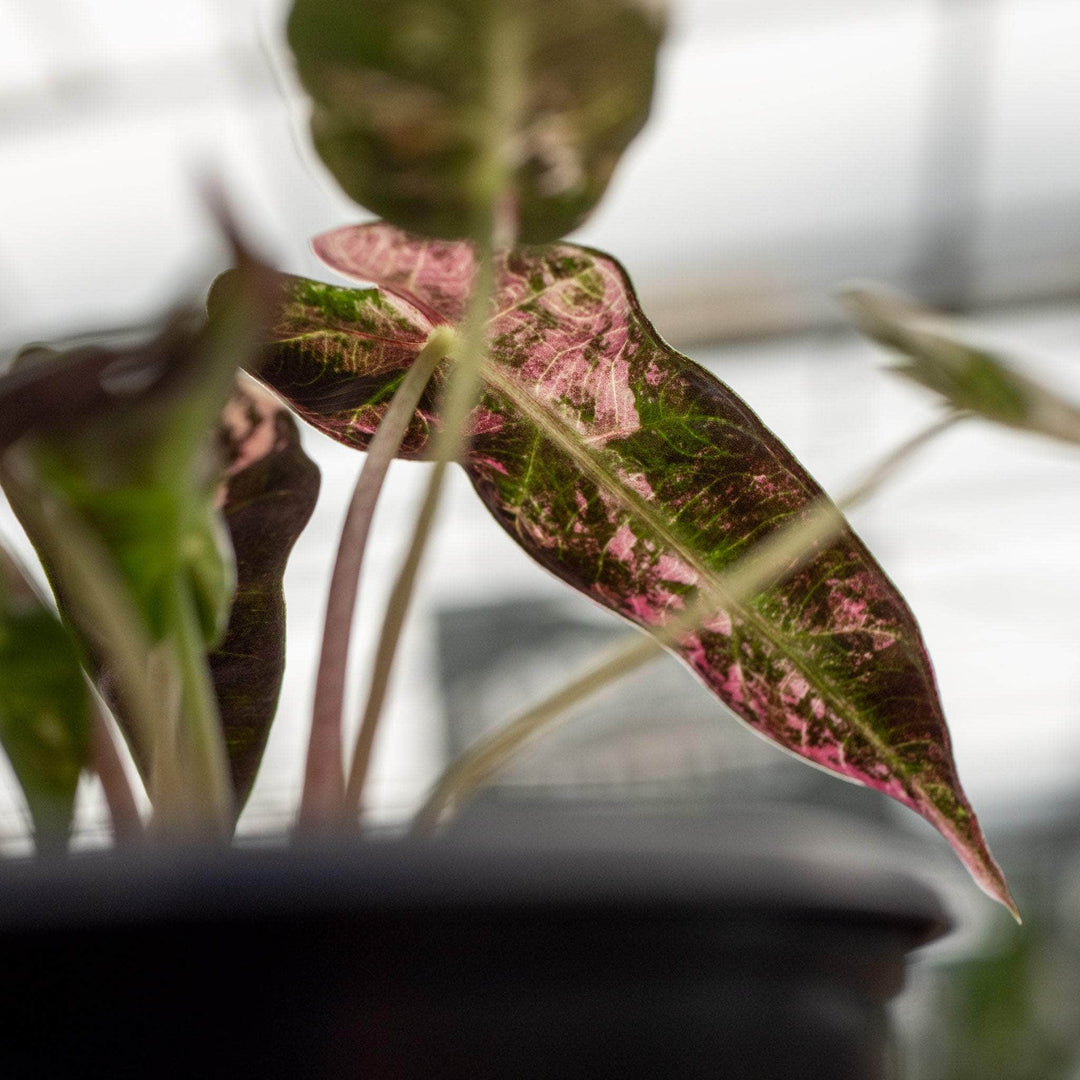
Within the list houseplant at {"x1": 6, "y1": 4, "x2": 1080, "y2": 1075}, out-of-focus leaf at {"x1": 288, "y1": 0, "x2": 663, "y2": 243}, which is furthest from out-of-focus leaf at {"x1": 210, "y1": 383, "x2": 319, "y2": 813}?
out-of-focus leaf at {"x1": 288, "y1": 0, "x2": 663, "y2": 243}

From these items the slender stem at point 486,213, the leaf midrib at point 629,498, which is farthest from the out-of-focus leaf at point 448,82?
the leaf midrib at point 629,498

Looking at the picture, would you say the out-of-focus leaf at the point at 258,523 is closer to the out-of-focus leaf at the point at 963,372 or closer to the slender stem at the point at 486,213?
the slender stem at the point at 486,213

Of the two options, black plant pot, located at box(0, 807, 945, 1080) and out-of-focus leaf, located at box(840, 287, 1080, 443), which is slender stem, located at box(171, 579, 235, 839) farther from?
out-of-focus leaf, located at box(840, 287, 1080, 443)

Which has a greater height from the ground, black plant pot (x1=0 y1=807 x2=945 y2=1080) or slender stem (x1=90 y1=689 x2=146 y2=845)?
black plant pot (x1=0 y1=807 x2=945 y2=1080)

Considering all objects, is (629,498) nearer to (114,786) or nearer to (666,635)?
(666,635)

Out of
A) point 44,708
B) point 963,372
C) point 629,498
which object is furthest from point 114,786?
point 963,372

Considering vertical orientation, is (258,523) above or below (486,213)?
below
